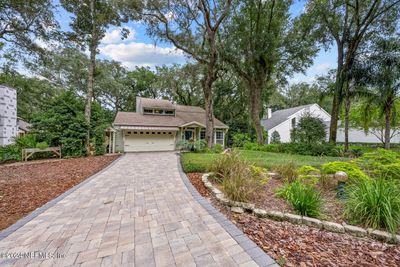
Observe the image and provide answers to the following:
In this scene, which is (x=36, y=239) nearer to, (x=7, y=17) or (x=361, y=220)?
(x=361, y=220)

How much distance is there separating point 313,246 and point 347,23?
15280 mm

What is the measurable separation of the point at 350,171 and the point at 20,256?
6.08 meters

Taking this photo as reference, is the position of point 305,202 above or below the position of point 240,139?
below

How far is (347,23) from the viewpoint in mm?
11539

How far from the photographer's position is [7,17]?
10.8 metres

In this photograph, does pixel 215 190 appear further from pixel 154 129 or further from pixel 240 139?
pixel 240 139

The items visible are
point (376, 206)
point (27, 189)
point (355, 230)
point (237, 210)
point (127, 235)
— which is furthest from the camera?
point (27, 189)

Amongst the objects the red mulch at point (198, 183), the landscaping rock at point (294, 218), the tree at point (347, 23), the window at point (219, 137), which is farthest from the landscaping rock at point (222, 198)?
the window at point (219, 137)

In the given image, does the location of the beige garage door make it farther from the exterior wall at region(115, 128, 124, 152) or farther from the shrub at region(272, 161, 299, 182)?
the shrub at region(272, 161, 299, 182)

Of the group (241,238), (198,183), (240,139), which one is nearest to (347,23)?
(240,139)

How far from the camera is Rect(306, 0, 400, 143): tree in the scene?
1044cm

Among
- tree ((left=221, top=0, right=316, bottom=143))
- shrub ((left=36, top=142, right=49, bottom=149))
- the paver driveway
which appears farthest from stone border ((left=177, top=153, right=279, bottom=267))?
tree ((left=221, top=0, right=316, bottom=143))

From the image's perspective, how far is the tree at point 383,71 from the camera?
9.33 meters

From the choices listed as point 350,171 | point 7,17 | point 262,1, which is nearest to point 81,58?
point 7,17
